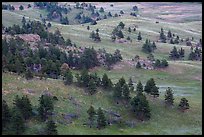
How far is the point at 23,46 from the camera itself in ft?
389

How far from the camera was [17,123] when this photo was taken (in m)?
62.8

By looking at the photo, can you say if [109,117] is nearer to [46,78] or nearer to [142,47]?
[46,78]

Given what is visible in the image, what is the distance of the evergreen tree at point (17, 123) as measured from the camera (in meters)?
62.8

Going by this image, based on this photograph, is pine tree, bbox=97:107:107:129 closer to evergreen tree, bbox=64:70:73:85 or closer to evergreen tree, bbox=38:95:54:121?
evergreen tree, bbox=38:95:54:121

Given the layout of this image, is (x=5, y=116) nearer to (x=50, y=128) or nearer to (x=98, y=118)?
(x=50, y=128)

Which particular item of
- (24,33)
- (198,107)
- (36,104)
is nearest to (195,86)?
(198,107)

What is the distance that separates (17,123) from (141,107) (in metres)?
26.0

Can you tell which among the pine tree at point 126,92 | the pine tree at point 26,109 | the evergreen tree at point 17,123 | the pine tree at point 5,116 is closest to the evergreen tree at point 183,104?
the pine tree at point 126,92

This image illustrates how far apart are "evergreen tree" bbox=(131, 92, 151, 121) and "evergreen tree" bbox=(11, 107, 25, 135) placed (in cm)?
2424

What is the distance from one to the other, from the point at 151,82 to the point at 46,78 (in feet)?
80.3

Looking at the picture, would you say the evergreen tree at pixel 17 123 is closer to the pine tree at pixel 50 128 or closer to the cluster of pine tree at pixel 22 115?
the cluster of pine tree at pixel 22 115

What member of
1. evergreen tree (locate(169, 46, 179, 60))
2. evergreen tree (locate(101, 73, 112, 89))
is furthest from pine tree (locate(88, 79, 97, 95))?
evergreen tree (locate(169, 46, 179, 60))

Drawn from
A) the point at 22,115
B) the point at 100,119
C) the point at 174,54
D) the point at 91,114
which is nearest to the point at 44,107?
the point at 22,115

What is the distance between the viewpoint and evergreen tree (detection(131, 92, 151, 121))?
75000mm
